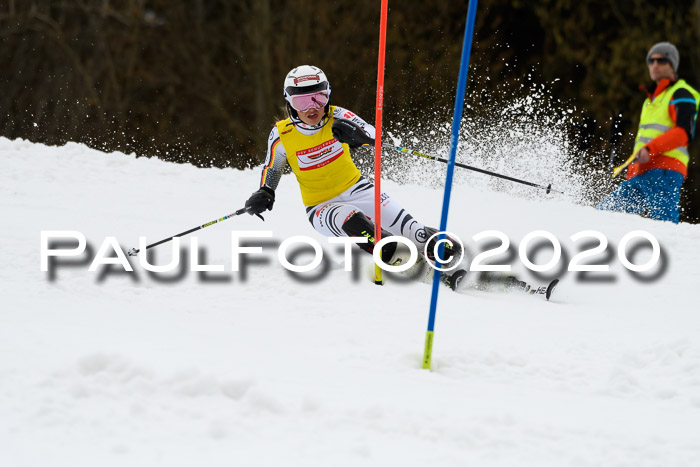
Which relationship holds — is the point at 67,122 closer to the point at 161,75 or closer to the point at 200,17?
the point at 161,75

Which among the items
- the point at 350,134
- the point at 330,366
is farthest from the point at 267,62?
the point at 330,366

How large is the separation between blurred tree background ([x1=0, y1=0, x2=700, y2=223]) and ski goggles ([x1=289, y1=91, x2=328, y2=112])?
35.3ft

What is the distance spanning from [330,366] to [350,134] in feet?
7.48

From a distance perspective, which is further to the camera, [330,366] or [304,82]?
[304,82]

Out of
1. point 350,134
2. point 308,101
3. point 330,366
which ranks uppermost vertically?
point 308,101

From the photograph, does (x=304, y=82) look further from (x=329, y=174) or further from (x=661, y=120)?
(x=661, y=120)

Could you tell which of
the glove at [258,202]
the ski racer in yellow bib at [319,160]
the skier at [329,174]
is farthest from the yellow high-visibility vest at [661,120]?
the glove at [258,202]

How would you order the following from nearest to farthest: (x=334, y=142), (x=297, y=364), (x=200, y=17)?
(x=297, y=364)
(x=334, y=142)
(x=200, y=17)

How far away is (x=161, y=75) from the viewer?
64.7 feet

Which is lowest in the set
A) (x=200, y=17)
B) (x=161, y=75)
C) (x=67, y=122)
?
(x=67, y=122)

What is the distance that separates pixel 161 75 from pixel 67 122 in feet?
9.81

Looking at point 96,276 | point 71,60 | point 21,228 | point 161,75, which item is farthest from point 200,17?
point 96,276

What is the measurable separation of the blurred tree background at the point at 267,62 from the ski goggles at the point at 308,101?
10.8 m

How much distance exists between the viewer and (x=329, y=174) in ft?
18.5
